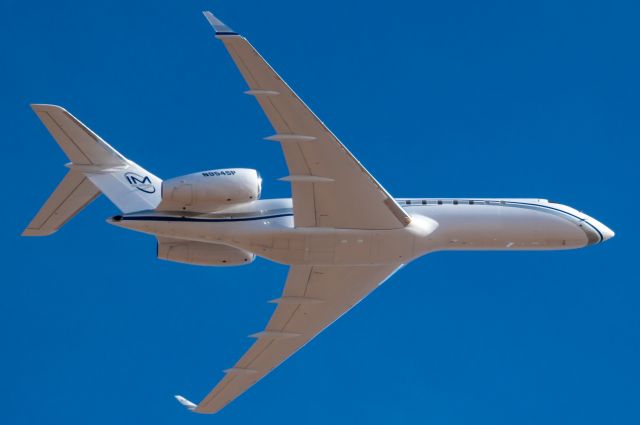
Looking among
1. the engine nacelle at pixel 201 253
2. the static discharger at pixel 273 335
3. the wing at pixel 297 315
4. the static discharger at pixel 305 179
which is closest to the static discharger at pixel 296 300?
the wing at pixel 297 315

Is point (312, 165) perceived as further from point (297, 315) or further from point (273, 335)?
point (273, 335)

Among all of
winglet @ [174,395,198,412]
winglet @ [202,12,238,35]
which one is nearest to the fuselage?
winglet @ [202,12,238,35]

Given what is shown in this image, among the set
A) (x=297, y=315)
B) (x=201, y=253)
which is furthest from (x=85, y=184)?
(x=297, y=315)

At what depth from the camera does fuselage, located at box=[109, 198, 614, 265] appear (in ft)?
91.8

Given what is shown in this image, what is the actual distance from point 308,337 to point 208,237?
6.11 metres

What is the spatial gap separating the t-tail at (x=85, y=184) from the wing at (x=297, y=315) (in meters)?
5.25

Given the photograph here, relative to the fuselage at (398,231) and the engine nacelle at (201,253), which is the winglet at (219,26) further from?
the engine nacelle at (201,253)

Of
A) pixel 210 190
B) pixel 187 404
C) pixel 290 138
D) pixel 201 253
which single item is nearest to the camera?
pixel 290 138

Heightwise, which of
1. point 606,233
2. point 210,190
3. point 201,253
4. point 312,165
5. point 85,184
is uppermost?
point 606,233

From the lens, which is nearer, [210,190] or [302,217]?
[210,190]

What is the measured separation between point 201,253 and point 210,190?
276cm

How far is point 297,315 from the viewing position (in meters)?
31.6

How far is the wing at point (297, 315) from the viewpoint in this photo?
100ft

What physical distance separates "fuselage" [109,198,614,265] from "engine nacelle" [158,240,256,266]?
909mm
